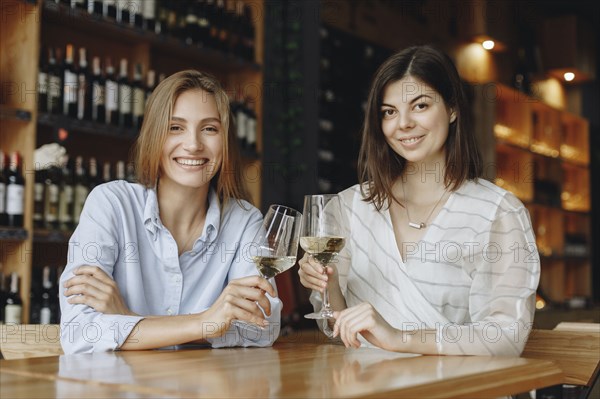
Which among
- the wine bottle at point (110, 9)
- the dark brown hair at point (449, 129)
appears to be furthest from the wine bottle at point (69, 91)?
the dark brown hair at point (449, 129)

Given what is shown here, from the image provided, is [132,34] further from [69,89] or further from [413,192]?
[413,192]

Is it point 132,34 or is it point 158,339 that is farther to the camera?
point 132,34

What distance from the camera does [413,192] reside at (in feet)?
6.00

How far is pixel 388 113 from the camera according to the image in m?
1.80

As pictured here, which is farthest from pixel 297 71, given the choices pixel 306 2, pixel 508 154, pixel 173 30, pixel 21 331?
pixel 21 331

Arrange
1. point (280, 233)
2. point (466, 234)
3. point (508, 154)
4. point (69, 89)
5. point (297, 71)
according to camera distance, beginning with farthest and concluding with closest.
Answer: point (508, 154) → point (297, 71) → point (69, 89) → point (466, 234) → point (280, 233)

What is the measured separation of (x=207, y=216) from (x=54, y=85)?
158 centimetres

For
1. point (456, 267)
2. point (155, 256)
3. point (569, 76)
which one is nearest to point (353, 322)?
point (456, 267)

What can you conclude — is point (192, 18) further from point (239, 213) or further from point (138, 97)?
point (239, 213)

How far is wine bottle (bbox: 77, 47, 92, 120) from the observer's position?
3.10 metres

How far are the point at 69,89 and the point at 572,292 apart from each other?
5.77 meters

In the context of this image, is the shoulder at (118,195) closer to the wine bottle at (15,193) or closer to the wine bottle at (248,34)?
the wine bottle at (15,193)

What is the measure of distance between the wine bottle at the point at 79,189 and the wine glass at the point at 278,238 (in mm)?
1915

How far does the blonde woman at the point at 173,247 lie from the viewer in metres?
1.39
